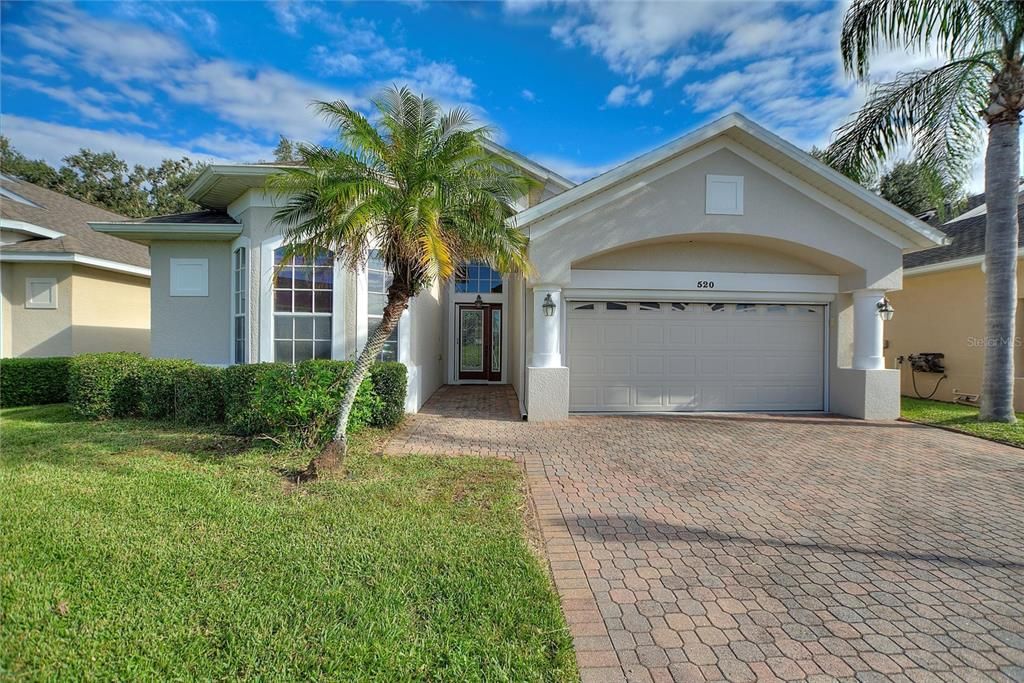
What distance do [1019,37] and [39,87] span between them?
18.1 metres

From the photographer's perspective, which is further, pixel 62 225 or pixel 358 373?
pixel 62 225

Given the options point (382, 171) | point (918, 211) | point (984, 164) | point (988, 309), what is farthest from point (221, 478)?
point (918, 211)

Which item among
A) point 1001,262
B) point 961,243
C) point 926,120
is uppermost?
point 926,120

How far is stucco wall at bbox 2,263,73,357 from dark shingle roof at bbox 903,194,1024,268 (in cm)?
2363

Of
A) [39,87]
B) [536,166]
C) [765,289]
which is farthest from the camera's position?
[536,166]

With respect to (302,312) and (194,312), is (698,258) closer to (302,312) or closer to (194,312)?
(302,312)

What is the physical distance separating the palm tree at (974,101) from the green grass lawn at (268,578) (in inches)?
395

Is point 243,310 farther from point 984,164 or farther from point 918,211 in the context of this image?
Answer: point 918,211

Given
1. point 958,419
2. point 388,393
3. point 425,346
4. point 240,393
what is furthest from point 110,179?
point 958,419

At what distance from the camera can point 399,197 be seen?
5617 mm

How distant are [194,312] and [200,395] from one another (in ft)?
11.3

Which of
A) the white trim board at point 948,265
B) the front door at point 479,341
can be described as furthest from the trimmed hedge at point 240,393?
the white trim board at point 948,265

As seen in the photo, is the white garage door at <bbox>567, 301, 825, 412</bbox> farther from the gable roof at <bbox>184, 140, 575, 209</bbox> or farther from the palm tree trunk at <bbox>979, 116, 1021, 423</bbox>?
the gable roof at <bbox>184, 140, 575, 209</bbox>

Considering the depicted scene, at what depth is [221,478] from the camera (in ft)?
18.1
